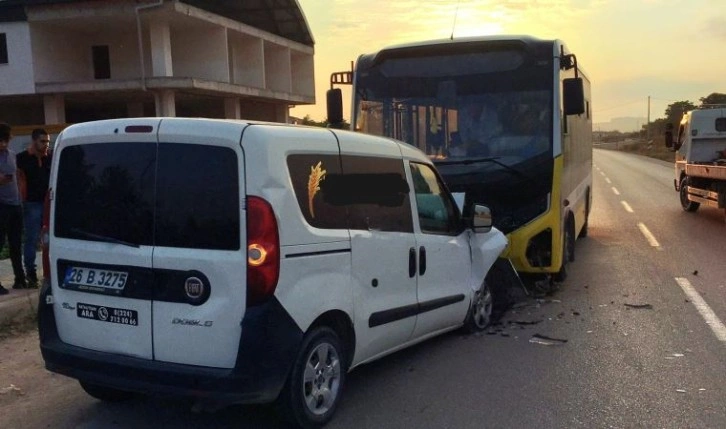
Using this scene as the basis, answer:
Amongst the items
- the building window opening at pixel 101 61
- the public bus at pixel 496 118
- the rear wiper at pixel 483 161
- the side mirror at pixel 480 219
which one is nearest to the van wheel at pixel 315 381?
the side mirror at pixel 480 219

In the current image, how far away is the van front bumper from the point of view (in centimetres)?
379

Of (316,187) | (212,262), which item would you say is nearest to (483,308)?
(316,187)

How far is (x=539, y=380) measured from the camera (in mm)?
5207

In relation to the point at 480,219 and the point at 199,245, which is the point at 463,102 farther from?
the point at 199,245

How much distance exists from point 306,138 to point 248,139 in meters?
0.48

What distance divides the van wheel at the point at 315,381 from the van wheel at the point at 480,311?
7.13 feet

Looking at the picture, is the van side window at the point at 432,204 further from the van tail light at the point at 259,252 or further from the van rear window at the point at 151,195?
the van rear window at the point at 151,195

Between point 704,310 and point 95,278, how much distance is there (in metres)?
6.04

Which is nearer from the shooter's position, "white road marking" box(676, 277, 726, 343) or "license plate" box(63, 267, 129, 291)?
"license plate" box(63, 267, 129, 291)

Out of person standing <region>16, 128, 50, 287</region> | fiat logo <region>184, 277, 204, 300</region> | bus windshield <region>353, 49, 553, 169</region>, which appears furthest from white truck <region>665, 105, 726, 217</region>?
fiat logo <region>184, 277, 204, 300</region>

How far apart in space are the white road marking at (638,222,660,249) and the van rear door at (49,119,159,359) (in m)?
9.84

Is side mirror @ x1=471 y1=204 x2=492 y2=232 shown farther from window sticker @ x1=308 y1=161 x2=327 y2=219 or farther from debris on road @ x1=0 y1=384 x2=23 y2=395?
debris on road @ x1=0 y1=384 x2=23 y2=395

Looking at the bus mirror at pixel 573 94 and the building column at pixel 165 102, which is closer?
the bus mirror at pixel 573 94

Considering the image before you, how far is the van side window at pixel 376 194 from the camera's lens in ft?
15.1
